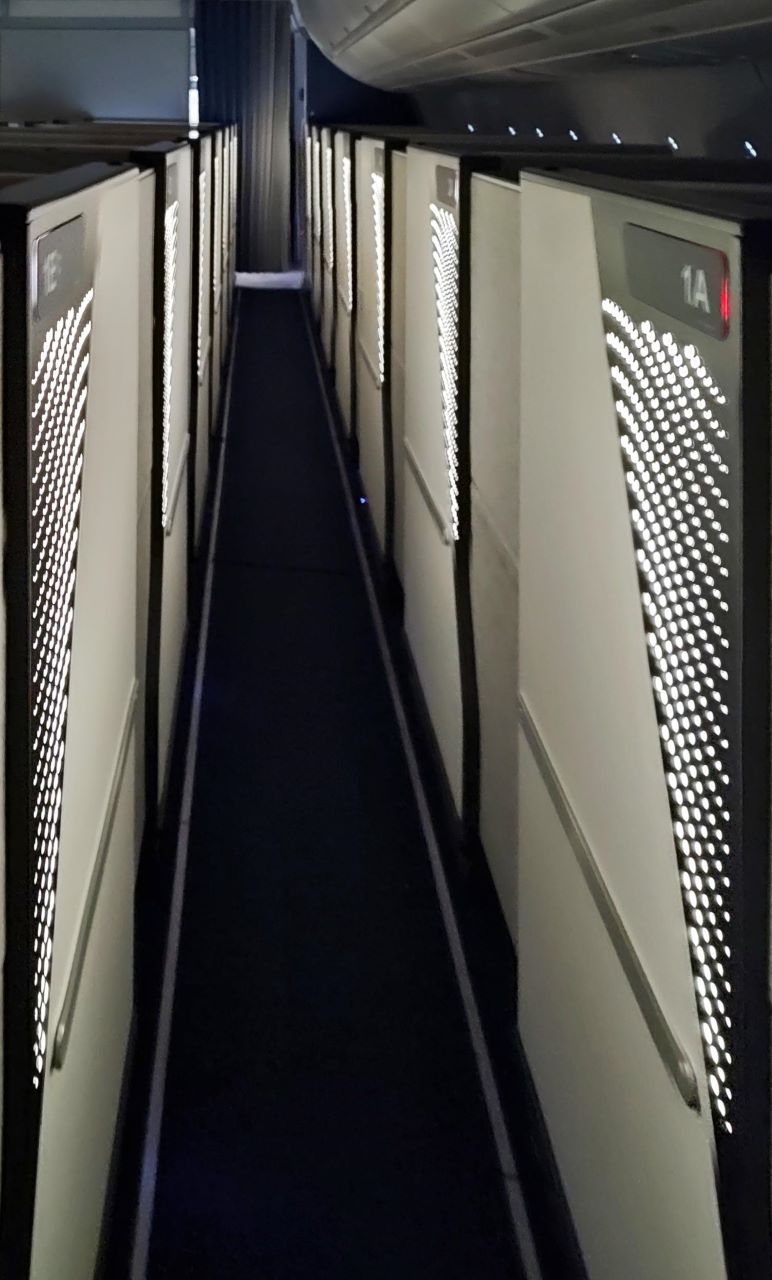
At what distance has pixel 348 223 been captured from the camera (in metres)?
6.34

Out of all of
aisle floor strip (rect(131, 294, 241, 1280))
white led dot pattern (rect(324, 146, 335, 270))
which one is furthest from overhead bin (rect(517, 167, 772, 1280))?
white led dot pattern (rect(324, 146, 335, 270))

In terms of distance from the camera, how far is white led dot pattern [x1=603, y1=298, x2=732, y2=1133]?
1.08m

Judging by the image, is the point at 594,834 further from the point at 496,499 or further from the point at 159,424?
the point at 159,424

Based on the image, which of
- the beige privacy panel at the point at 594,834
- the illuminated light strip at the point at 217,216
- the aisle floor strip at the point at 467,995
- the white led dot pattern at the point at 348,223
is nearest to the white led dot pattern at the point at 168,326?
the aisle floor strip at the point at 467,995

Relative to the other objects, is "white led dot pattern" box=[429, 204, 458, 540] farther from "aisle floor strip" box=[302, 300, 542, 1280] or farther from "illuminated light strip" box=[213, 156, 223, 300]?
"illuminated light strip" box=[213, 156, 223, 300]

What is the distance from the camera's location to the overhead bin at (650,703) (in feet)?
3.34

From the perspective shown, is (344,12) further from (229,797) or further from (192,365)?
(229,797)

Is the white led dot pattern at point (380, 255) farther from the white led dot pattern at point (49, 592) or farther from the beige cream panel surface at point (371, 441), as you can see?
the white led dot pattern at point (49, 592)

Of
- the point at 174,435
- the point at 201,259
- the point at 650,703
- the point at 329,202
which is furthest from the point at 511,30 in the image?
the point at 329,202

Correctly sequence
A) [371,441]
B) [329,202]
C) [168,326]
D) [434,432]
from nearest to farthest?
[168,326] < [434,432] < [371,441] < [329,202]

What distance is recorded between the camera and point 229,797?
3.52m

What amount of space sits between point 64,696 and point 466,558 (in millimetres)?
1640

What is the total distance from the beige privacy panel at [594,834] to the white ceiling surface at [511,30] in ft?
3.60

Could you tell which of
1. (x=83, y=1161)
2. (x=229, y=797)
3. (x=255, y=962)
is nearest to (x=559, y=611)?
(x=83, y=1161)
